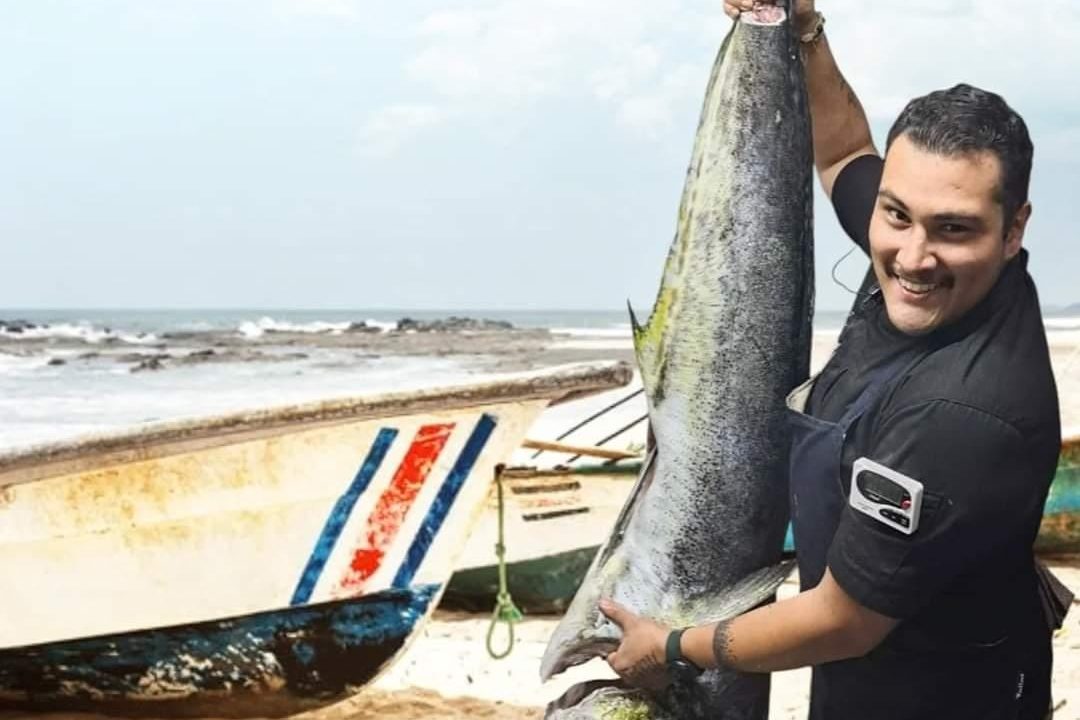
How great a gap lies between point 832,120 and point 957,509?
1092 millimetres

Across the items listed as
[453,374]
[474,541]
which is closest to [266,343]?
[453,374]

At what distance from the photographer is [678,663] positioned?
221 cm

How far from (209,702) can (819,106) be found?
3270 mm

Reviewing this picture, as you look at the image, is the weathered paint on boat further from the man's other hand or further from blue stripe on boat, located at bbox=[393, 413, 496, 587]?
the man's other hand

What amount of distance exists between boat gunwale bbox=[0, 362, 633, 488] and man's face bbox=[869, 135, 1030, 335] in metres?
1.68

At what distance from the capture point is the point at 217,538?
13.0ft

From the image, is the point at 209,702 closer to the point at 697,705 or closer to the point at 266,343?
the point at 697,705

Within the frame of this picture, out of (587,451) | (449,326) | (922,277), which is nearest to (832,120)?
(922,277)

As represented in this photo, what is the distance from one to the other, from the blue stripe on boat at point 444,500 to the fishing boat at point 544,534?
188cm

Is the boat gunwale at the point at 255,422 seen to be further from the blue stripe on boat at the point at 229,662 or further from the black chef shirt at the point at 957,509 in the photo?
the black chef shirt at the point at 957,509

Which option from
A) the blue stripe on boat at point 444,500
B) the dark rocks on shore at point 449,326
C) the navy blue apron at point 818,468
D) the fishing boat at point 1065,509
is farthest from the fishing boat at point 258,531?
the dark rocks on shore at point 449,326

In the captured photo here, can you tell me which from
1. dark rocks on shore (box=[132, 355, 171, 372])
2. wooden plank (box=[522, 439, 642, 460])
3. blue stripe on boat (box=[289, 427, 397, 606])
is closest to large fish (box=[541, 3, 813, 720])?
blue stripe on boat (box=[289, 427, 397, 606])

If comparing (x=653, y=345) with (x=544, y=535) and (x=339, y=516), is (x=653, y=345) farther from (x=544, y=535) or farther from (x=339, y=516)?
(x=544, y=535)

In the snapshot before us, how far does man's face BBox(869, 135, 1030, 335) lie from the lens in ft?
5.96
